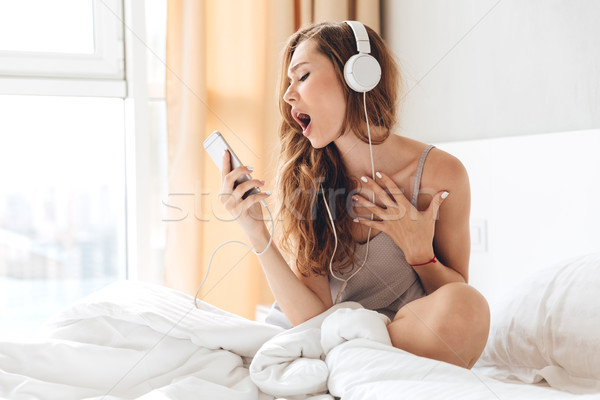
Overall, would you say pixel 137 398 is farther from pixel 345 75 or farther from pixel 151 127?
pixel 151 127

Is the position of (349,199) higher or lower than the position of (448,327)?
higher

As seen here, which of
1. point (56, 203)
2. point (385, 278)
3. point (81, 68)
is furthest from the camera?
point (56, 203)

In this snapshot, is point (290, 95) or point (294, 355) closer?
point (294, 355)

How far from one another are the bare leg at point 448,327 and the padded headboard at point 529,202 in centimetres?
21

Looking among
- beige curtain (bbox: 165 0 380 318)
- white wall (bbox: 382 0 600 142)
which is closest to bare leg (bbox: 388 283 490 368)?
white wall (bbox: 382 0 600 142)

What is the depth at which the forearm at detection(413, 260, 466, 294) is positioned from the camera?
116cm

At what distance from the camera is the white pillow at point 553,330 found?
0.91 metres

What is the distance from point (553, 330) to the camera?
3.19ft

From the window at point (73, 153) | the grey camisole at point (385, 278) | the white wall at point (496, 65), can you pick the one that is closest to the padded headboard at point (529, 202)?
the white wall at point (496, 65)

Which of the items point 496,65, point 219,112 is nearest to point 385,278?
point 496,65

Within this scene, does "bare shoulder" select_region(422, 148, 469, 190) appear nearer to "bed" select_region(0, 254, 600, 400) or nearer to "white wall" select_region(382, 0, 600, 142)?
"bed" select_region(0, 254, 600, 400)

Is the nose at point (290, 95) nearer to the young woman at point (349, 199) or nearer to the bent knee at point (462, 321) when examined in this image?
the young woman at point (349, 199)

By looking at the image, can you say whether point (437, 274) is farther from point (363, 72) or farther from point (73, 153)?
point (73, 153)

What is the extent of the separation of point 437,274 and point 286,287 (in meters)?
0.30
